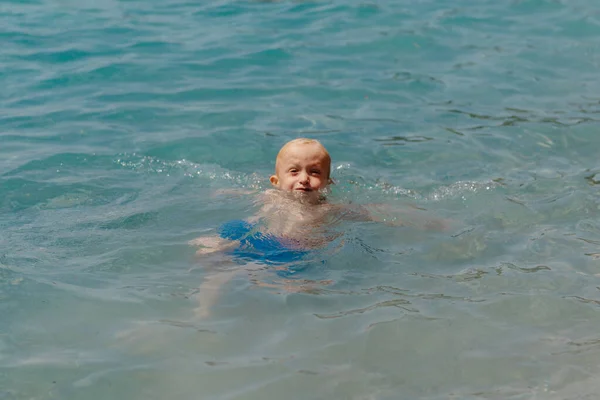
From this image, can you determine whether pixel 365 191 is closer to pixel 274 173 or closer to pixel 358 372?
pixel 274 173

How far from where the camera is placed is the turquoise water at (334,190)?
396 centimetres

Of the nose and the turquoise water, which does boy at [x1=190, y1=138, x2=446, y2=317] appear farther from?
the turquoise water

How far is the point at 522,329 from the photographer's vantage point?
4266 mm

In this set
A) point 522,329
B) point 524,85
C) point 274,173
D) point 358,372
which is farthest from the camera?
point 524,85

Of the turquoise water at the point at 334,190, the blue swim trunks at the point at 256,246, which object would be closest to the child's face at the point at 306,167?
the turquoise water at the point at 334,190

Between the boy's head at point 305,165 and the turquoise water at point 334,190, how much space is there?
0.40m

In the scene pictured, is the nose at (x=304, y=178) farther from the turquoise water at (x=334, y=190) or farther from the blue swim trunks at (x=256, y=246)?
the blue swim trunks at (x=256, y=246)

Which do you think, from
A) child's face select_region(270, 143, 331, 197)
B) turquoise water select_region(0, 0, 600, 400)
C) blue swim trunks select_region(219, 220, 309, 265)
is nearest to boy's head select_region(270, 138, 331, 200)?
child's face select_region(270, 143, 331, 197)

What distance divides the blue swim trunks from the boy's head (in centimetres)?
67

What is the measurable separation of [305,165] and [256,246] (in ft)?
3.39

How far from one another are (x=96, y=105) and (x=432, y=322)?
5.19m

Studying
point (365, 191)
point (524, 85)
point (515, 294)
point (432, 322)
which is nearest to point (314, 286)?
point (432, 322)

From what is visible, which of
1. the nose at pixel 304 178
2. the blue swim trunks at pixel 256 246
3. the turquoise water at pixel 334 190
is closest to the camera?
the turquoise water at pixel 334 190

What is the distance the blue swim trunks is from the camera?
16.9 feet
